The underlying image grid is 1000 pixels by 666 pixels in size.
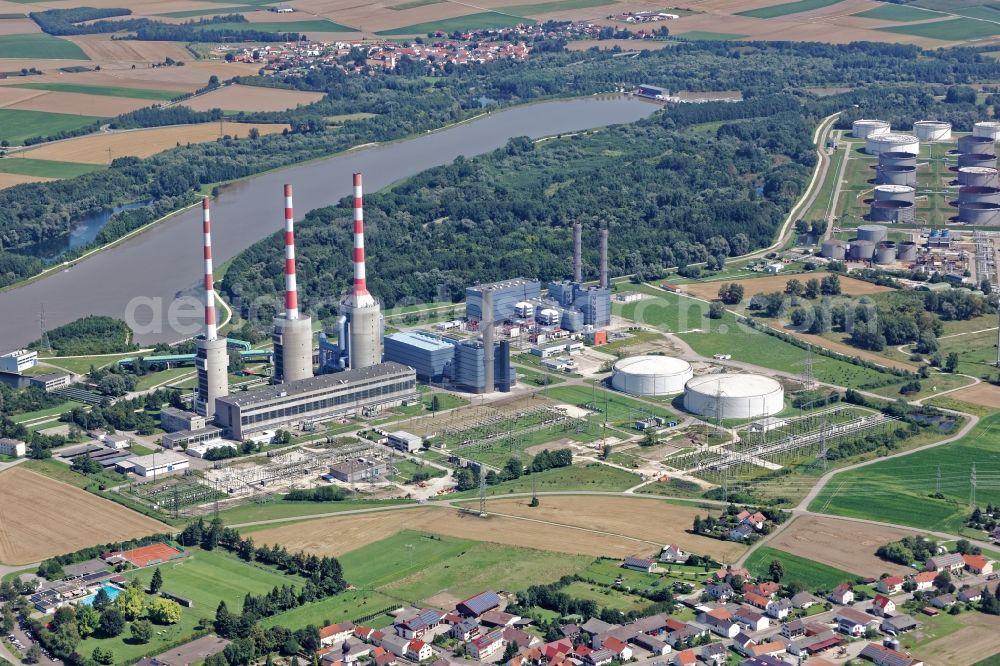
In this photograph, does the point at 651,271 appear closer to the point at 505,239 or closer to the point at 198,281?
the point at 505,239

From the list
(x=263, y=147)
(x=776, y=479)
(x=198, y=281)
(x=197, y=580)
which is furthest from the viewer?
(x=263, y=147)

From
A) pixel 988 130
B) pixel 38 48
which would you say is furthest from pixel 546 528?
pixel 38 48

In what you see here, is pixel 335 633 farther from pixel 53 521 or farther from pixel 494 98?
pixel 494 98

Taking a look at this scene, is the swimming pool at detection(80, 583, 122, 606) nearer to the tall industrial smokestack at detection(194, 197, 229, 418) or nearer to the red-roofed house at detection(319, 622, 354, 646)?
the red-roofed house at detection(319, 622, 354, 646)

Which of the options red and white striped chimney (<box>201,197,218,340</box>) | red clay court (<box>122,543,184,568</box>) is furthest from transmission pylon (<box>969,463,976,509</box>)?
red and white striped chimney (<box>201,197,218,340</box>)

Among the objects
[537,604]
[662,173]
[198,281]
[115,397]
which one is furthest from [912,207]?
[537,604]
